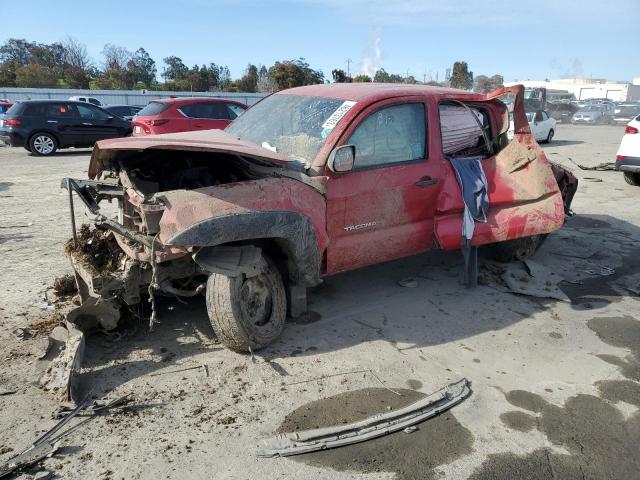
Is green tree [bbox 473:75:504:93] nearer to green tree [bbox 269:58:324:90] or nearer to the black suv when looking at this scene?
green tree [bbox 269:58:324:90]

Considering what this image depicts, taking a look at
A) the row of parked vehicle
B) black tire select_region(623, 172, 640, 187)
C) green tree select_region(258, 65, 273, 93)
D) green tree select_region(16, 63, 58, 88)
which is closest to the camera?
black tire select_region(623, 172, 640, 187)

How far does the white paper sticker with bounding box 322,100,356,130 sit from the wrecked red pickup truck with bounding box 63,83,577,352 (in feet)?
0.04

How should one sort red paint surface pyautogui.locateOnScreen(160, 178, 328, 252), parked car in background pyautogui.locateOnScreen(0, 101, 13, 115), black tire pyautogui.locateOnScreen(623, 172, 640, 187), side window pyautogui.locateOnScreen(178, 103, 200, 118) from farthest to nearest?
parked car in background pyautogui.locateOnScreen(0, 101, 13, 115) < side window pyautogui.locateOnScreen(178, 103, 200, 118) < black tire pyautogui.locateOnScreen(623, 172, 640, 187) < red paint surface pyautogui.locateOnScreen(160, 178, 328, 252)

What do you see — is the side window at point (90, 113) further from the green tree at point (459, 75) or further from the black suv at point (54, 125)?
the green tree at point (459, 75)

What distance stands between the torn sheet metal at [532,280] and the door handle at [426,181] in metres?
1.46

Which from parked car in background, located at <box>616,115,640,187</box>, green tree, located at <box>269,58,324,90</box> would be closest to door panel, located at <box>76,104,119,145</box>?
parked car in background, located at <box>616,115,640,187</box>

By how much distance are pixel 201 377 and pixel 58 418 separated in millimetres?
867

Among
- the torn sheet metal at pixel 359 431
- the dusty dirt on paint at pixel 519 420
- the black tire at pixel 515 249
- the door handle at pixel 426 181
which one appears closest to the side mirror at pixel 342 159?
the door handle at pixel 426 181

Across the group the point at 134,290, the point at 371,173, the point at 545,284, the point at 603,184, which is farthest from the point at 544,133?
the point at 134,290

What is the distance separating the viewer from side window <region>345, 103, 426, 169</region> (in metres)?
4.12

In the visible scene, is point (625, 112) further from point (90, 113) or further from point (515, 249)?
point (515, 249)

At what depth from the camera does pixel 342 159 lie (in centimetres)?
380

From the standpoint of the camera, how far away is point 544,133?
1870 centimetres

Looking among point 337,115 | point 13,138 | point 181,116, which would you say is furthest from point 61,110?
point 337,115
